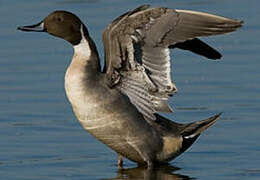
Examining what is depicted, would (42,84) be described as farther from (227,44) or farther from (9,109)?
(227,44)

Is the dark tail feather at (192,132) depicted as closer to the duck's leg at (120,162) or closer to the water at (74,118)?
the water at (74,118)

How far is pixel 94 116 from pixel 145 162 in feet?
2.99

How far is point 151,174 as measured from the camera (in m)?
10.1

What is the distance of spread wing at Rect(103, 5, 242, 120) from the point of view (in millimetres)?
9383

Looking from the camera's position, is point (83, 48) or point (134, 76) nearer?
point (134, 76)

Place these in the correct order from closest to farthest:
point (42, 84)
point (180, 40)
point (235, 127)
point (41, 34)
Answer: point (180, 40), point (235, 127), point (42, 84), point (41, 34)

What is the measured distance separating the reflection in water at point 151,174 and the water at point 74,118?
0.01m

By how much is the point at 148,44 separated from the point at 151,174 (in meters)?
1.31

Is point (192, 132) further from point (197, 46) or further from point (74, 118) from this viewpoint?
point (74, 118)

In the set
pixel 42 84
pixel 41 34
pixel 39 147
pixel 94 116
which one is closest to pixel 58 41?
pixel 41 34

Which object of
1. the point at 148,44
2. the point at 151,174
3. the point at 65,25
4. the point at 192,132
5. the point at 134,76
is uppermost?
the point at 65,25

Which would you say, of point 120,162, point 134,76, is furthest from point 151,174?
point 134,76

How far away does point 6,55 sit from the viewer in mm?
13477

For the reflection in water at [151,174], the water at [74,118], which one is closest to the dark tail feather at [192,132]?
the water at [74,118]
